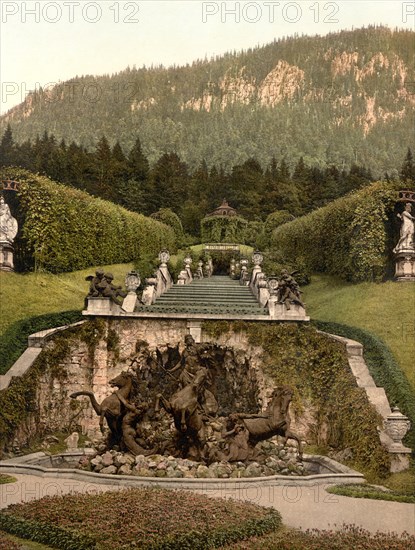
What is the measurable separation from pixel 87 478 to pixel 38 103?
24.3 metres

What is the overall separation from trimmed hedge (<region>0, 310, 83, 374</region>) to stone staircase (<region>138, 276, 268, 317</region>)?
236 centimetres

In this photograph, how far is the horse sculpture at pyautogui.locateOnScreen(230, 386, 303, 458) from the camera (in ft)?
49.3

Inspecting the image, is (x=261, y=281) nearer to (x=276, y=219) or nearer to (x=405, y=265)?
(x=405, y=265)

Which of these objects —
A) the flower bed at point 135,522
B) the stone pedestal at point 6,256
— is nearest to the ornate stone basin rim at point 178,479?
the flower bed at point 135,522

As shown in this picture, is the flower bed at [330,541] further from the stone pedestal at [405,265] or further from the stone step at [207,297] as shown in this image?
the stone step at [207,297]

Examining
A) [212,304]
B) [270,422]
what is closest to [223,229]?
[212,304]

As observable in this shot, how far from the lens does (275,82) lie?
2504 inches

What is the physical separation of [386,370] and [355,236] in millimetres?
9594

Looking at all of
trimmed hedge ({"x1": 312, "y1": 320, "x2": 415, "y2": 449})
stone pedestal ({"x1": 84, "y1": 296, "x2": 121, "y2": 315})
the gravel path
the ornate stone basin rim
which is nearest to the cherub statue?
trimmed hedge ({"x1": 312, "y1": 320, "x2": 415, "y2": 449})

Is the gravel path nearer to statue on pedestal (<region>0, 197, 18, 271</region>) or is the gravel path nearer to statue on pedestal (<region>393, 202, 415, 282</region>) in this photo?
statue on pedestal (<region>0, 197, 18, 271</region>)

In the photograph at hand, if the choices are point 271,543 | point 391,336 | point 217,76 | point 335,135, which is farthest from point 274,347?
point 217,76

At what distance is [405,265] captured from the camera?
23422mm

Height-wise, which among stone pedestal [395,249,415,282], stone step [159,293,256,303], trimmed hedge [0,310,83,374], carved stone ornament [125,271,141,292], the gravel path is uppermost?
stone pedestal [395,249,415,282]

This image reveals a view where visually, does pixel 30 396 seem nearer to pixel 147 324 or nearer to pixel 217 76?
pixel 147 324
